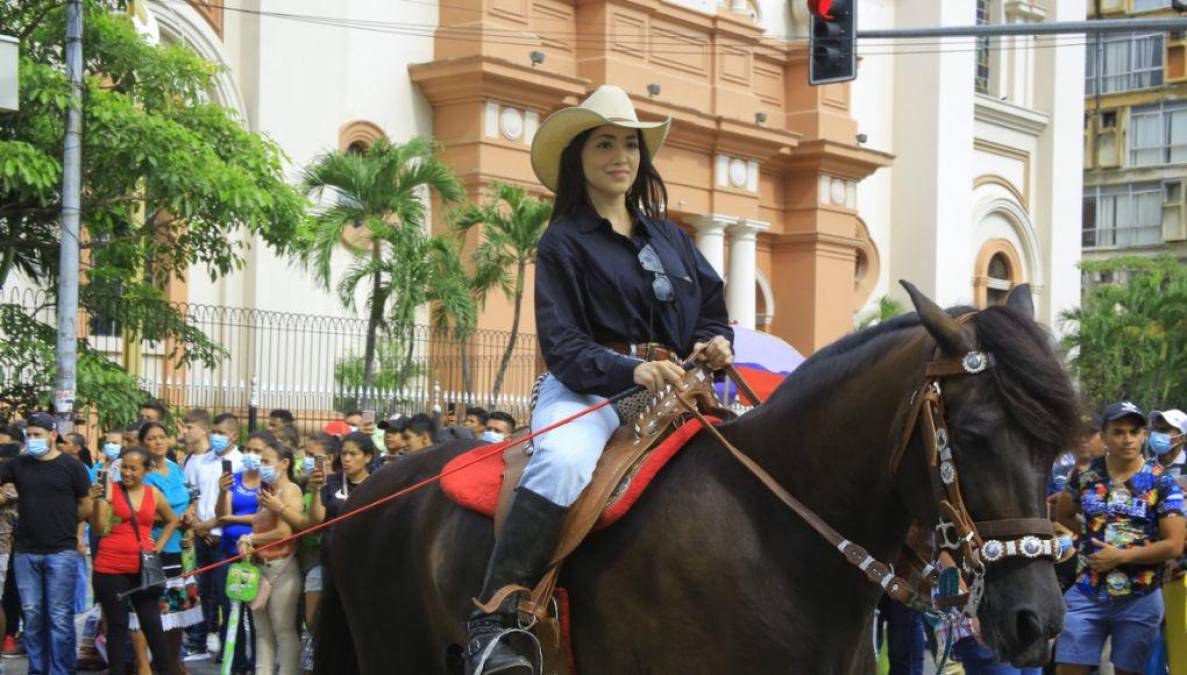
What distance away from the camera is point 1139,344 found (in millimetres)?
38656

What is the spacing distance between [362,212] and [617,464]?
17967 millimetres

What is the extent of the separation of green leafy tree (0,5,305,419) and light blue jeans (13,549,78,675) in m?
4.05

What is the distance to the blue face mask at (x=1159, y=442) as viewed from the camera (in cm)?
1138

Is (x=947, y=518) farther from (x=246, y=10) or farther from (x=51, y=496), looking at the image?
(x=246, y=10)

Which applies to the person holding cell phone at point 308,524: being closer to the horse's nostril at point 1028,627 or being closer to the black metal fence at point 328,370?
the horse's nostril at point 1028,627

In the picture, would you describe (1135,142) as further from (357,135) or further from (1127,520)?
(1127,520)

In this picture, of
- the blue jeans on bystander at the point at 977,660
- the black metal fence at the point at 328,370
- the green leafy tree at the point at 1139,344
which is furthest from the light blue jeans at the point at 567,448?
the green leafy tree at the point at 1139,344

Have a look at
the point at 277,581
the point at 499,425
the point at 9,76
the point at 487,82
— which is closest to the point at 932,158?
the point at 487,82

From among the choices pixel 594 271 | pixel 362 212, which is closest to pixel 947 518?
pixel 594 271

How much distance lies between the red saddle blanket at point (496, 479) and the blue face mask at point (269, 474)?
5.46 metres

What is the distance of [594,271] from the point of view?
18.8 ft

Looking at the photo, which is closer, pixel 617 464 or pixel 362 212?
pixel 617 464

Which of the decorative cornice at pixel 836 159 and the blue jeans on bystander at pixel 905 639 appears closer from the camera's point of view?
the blue jeans on bystander at pixel 905 639

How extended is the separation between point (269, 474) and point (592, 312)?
660cm
